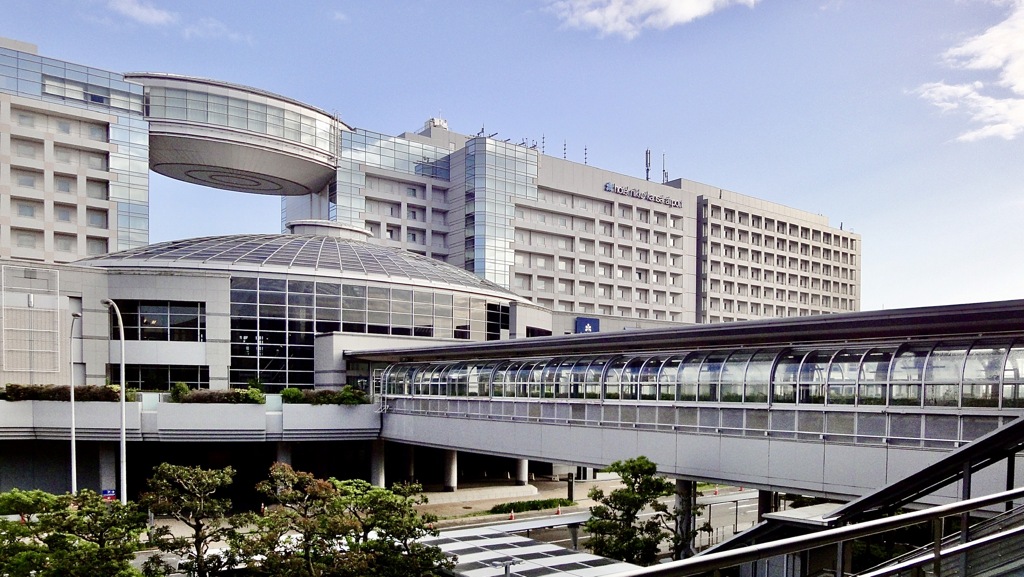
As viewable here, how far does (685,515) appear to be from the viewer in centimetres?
2592

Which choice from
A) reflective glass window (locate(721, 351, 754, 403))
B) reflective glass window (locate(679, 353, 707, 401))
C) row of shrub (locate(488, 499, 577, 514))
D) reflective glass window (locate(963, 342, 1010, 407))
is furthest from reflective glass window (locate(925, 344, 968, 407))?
row of shrub (locate(488, 499, 577, 514))

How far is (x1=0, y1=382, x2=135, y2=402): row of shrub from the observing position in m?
40.0

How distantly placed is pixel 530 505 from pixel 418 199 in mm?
47963

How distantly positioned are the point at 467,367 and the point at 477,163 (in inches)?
1838

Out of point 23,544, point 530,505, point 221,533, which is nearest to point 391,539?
point 221,533

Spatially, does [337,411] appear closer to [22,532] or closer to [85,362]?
[85,362]

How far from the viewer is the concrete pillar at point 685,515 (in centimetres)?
2555

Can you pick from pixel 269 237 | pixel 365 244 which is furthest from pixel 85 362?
pixel 365 244

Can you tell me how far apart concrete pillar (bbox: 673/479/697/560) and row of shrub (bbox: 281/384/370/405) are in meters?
22.4

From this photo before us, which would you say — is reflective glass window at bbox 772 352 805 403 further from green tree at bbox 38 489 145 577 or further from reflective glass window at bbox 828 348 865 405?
green tree at bbox 38 489 145 577

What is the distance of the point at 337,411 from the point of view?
141ft

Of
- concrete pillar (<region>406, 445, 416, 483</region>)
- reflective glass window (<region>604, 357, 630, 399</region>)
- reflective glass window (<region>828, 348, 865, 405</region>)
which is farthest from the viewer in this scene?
concrete pillar (<region>406, 445, 416, 483</region>)

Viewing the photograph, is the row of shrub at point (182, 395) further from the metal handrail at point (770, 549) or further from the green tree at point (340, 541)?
the metal handrail at point (770, 549)

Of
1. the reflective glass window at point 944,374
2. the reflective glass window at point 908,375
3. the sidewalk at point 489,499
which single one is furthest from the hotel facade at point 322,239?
the reflective glass window at point 944,374
